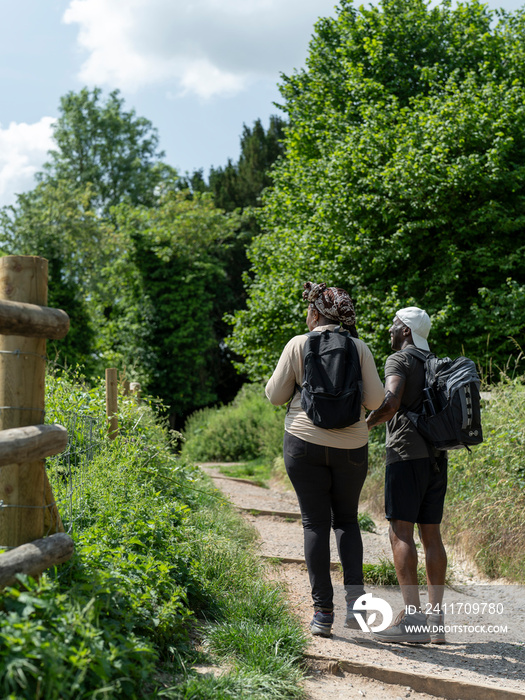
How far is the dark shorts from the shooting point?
3740 mm

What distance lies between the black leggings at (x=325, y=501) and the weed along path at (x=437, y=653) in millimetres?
343

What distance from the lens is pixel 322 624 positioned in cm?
363

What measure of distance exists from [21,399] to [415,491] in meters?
2.28

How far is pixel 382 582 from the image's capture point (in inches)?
192

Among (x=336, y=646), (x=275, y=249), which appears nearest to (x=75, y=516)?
(x=336, y=646)

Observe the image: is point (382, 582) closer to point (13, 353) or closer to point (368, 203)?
point (13, 353)

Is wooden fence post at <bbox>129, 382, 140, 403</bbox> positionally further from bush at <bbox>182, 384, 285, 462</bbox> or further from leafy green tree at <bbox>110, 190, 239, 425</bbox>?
leafy green tree at <bbox>110, 190, 239, 425</bbox>

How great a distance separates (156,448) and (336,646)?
9.36 feet

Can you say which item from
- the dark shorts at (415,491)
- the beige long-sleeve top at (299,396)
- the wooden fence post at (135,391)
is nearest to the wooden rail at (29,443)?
the beige long-sleeve top at (299,396)

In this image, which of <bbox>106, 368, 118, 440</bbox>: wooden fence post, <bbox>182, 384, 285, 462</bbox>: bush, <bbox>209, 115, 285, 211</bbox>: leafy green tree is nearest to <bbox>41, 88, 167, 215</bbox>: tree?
<bbox>209, 115, 285, 211</bbox>: leafy green tree

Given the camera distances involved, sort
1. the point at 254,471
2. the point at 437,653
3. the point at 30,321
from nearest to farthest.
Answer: the point at 30,321 < the point at 437,653 < the point at 254,471

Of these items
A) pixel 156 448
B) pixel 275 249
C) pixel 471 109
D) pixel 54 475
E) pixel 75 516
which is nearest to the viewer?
pixel 75 516

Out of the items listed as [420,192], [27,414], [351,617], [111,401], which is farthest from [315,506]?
[420,192]

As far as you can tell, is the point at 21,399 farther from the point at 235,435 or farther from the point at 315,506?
the point at 235,435
